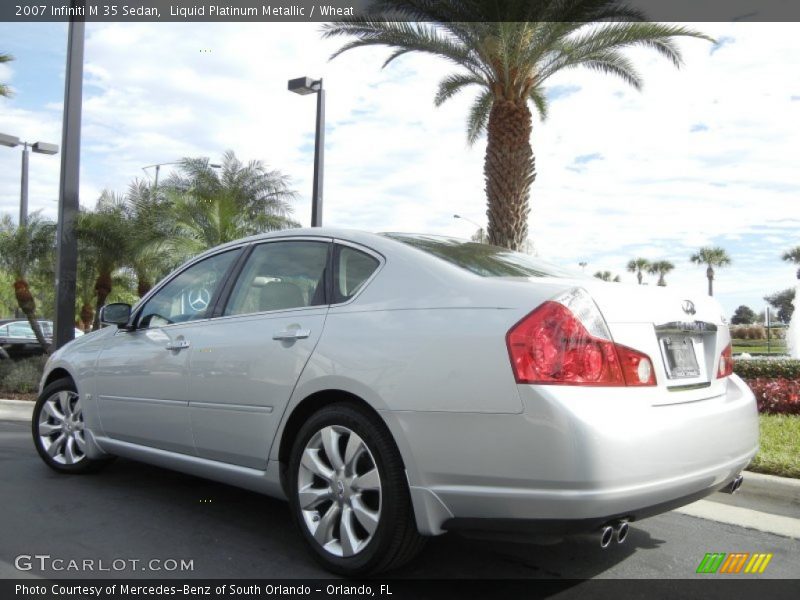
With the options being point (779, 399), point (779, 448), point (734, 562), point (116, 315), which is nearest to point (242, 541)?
point (116, 315)

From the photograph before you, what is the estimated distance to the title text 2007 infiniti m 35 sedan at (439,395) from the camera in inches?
108

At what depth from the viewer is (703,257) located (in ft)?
284

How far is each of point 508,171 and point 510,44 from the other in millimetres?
1996

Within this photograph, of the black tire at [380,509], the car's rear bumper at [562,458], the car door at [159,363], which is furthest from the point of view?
the car door at [159,363]

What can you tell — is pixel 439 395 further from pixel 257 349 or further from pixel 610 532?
pixel 257 349

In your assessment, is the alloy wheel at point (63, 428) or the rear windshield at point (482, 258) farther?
the alloy wheel at point (63, 428)

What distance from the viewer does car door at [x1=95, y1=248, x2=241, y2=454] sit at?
4.22 m

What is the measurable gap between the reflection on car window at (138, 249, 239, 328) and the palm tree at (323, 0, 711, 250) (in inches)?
324

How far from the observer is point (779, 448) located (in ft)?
19.1

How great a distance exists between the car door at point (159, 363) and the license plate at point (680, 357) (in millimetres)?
2471

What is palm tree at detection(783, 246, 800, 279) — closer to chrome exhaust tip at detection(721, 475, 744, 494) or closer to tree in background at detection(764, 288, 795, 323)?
tree in background at detection(764, 288, 795, 323)

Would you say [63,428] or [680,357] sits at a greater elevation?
[680,357]

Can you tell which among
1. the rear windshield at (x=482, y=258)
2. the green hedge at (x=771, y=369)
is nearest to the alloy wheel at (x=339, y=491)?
the rear windshield at (x=482, y=258)

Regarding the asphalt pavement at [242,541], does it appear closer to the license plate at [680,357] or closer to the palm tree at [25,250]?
the license plate at [680,357]
